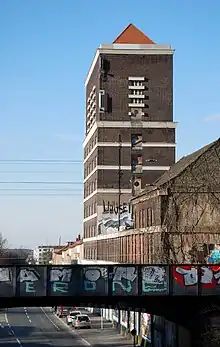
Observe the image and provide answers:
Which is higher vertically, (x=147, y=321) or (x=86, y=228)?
(x=86, y=228)

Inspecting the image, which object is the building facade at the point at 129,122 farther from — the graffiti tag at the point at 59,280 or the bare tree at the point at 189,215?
the graffiti tag at the point at 59,280

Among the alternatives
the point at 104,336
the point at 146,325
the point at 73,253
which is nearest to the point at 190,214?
the point at 146,325

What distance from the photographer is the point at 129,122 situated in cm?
7894

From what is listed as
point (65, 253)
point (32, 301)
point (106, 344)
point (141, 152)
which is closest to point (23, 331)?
point (106, 344)

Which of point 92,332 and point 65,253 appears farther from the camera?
point 65,253

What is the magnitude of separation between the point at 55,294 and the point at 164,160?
154ft

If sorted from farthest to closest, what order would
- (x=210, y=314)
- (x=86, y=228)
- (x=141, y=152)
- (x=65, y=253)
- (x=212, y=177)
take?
1. (x=65, y=253)
2. (x=86, y=228)
3. (x=141, y=152)
4. (x=212, y=177)
5. (x=210, y=314)

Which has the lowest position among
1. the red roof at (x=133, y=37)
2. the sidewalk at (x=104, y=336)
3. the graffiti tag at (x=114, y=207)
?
the sidewalk at (x=104, y=336)

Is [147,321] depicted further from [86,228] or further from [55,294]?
[86,228]

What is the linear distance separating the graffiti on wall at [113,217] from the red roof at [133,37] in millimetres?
21397

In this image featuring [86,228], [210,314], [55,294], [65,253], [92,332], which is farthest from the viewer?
[65,253]

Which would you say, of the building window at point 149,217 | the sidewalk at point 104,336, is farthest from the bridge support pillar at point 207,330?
the sidewalk at point 104,336

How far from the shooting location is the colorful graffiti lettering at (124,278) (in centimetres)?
3406

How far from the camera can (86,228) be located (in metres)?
93.3
